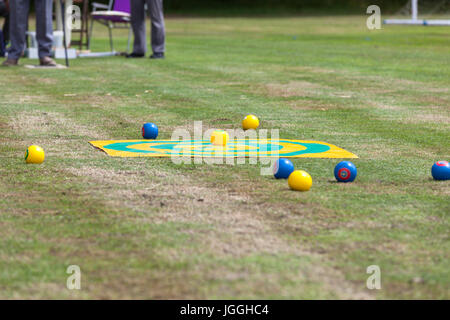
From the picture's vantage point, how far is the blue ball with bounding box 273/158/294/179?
5812mm

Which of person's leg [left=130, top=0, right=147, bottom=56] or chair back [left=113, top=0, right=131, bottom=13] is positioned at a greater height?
chair back [left=113, top=0, right=131, bottom=13]

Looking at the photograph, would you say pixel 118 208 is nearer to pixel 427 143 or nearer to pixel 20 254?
pixel 20 254

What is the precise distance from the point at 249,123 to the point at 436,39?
1587 centimetres

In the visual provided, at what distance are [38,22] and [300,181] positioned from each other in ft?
32.3

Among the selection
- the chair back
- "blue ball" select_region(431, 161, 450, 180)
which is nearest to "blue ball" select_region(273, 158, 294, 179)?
"blue ball" select_region(431, 161, 450, 180)

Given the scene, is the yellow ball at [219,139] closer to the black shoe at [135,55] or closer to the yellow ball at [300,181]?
the yellow ball at [300,181]

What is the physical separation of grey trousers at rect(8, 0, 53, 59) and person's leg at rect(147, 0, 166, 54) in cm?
263

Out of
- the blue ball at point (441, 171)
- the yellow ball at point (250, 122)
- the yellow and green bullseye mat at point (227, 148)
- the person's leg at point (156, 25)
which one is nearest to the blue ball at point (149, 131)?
the yellow and green bullseye mat at point (227, 148)

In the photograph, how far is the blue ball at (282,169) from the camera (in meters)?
5.81

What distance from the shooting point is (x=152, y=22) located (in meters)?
16.7

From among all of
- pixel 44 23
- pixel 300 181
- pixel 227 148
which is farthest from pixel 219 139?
pixel 44 23

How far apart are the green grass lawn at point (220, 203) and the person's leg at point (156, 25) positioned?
520 cm

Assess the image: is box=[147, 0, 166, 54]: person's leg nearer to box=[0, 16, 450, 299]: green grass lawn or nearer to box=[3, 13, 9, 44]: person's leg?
box=[3, 13, 9, 44]: person's leg

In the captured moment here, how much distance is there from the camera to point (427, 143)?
7484mm
